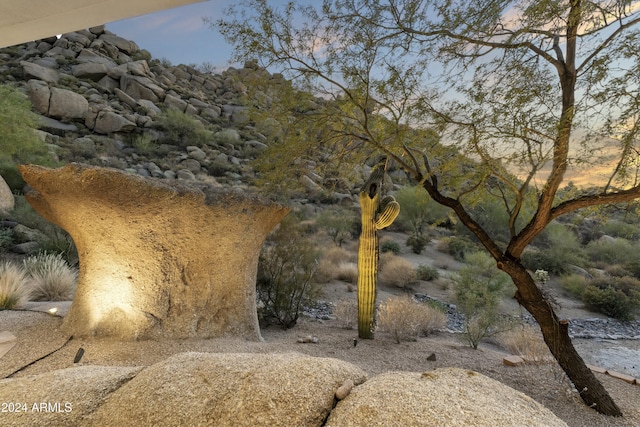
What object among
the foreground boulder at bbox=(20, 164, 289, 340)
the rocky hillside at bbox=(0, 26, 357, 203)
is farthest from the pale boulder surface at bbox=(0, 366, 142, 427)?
the rocky hillside at bbox=(0, 26, 357, 203)

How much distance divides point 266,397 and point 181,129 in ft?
72.3

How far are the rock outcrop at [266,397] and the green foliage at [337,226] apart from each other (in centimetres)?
1253

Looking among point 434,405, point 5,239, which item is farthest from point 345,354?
point 5,239

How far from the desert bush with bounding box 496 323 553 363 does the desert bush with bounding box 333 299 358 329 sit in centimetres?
269

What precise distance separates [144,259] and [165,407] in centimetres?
236

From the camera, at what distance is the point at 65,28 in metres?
2.64

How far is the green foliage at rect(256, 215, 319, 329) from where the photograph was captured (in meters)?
6.29

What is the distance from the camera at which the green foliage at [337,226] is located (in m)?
14.6

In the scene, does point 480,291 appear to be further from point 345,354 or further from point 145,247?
point 145,247

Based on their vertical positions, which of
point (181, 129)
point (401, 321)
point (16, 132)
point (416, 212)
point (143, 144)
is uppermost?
point (181, 129)

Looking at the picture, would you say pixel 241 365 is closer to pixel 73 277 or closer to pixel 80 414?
pixel 80 414

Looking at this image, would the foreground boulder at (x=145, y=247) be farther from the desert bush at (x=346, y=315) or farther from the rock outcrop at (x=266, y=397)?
the desert bush at (x=346, y=315)

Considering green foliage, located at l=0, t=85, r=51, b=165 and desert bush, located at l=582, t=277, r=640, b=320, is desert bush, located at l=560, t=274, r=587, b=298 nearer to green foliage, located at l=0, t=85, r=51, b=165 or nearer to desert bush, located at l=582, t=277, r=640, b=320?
desert bush, located at l=582, t=277, r=640, b=320

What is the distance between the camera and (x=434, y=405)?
56.0 inches
